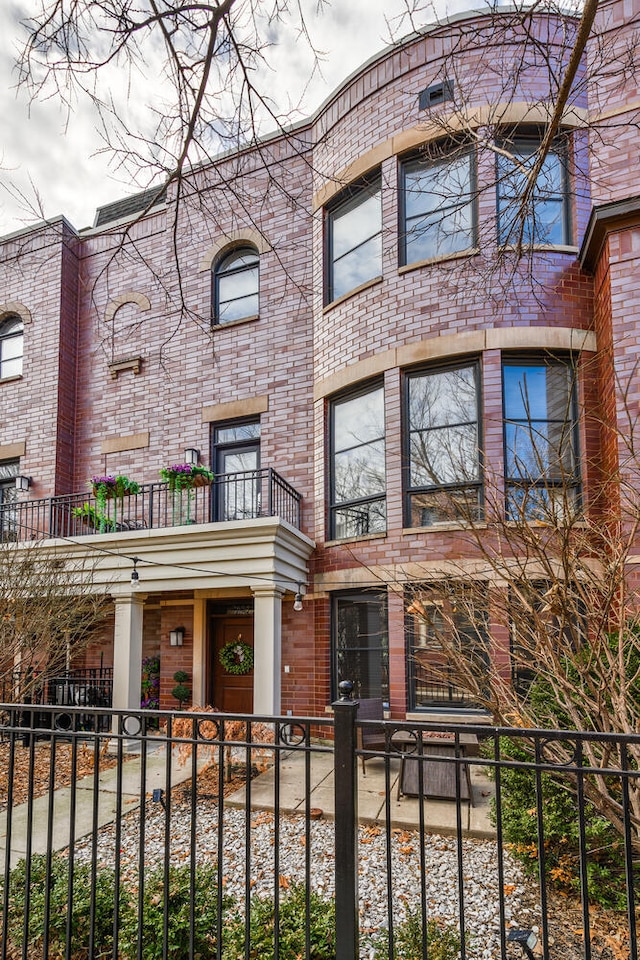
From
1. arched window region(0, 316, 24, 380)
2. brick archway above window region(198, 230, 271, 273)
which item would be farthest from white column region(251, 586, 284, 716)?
arched window region(0, 316, 24, 380)

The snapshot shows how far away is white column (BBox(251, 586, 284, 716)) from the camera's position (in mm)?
7734

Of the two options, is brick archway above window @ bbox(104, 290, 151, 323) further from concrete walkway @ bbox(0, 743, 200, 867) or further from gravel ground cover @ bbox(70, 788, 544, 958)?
gravel ground cover @ bbox(70, 788, 544, 958)

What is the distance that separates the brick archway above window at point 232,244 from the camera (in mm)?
10789

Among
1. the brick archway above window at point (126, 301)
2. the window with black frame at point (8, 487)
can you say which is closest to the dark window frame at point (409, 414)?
the brick archway above window at point (126, 301)

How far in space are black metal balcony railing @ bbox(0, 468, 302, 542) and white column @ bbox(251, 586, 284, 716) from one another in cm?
138

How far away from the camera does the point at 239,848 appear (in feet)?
16.3

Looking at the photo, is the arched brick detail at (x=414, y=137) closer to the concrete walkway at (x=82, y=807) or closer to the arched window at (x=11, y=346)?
the arched window at (x=11, y=346)

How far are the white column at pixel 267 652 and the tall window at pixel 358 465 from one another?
1608 millimetres

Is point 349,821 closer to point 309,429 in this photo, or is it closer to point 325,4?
point 325,4

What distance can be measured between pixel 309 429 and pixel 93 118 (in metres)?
6.88

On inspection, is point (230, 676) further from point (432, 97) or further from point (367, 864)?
point (432, 97)

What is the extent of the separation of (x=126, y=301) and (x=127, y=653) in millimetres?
6939

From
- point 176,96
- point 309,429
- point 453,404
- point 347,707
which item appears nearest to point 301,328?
point 309,429

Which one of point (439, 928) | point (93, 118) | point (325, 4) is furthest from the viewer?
point (439, 928)
